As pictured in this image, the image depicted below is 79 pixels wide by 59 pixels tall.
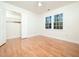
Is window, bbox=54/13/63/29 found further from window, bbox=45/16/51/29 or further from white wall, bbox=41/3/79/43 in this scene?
window, bbox=45/16/51/29

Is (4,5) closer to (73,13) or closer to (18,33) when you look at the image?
(18,33)

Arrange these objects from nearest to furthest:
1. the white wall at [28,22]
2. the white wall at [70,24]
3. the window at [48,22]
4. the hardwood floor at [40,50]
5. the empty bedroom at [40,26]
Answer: the hardwood floor at [40,50] < the empty bedroom at [40,26] < the white wall at [70,24] < the white wall at [28,22] < the window at [48,22]

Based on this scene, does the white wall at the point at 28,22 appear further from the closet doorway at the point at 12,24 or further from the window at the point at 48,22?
the window at the point at 48,22

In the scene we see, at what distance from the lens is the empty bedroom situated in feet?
12.1

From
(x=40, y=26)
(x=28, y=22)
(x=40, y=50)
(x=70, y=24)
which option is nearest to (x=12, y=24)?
(x=28, y=22)

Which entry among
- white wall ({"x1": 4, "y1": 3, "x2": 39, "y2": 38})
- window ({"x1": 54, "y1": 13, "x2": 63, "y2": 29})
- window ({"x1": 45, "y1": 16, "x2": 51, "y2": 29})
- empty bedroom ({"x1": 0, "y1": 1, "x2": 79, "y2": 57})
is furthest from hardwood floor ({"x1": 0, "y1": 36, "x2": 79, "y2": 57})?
window ({"x1": 45, "y1": 16, "x2": 51, "y2": 29})

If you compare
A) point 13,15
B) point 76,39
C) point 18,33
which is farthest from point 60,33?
point 13,15

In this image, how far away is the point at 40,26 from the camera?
25.5ft

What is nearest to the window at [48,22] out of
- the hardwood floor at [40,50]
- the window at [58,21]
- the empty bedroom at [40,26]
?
the empty bedroom at [40,26]

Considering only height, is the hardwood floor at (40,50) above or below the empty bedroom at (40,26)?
below

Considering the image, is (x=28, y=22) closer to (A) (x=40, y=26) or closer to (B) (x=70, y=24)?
(A) (x=40, y=26)

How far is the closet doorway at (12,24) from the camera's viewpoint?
554 centimetres

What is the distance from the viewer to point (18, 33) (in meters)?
6.51

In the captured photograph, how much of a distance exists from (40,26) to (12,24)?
2829mm
